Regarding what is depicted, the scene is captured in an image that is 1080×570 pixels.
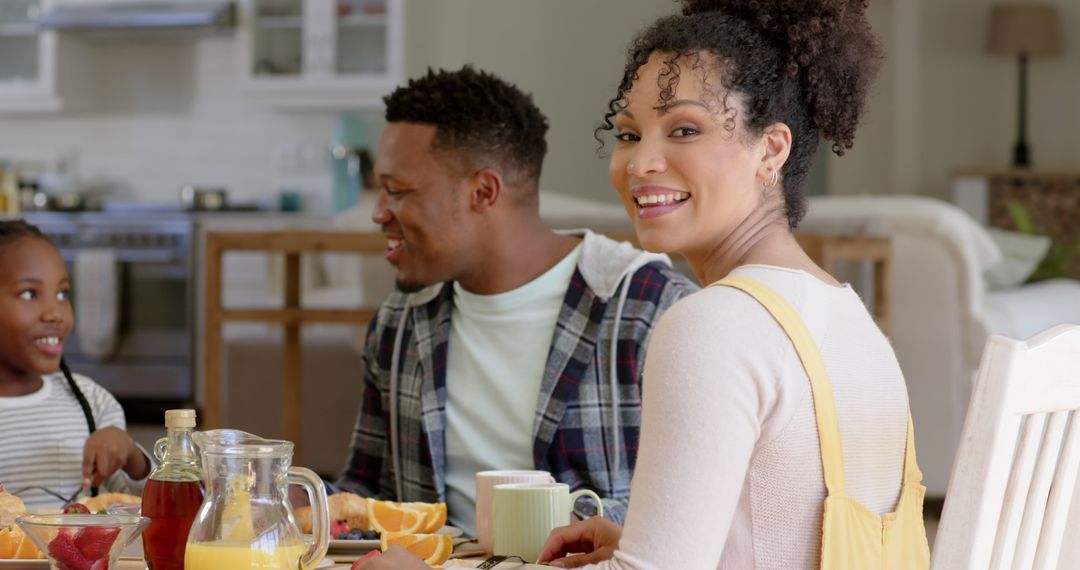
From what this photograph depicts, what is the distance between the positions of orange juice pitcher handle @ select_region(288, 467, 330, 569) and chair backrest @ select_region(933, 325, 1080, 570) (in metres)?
0.46

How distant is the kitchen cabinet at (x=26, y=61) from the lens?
664cm

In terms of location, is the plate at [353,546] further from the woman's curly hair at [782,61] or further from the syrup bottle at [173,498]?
the woman's curly hair at [782,61]

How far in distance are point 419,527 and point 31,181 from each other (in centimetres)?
602

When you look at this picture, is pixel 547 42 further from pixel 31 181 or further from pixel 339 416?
pixel 339 416

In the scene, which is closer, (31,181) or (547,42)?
(31,181)

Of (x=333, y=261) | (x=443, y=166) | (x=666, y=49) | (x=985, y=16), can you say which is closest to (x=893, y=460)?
(x=666, y=49)

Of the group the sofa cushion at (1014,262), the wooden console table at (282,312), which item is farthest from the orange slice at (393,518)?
the sofa cushion at (1014,262)

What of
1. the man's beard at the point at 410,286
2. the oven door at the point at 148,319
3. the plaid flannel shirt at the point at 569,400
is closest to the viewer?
the plaid flannel shirt at the point at 569,400

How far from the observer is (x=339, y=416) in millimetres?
3939

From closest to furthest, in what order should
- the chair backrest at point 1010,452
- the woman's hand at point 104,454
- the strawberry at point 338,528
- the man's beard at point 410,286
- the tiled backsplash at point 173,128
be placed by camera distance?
the chair backrest at point 1010,452, the strawberry at point 338,528, the woman's hand at point 104,454, the man's beard at point 410,286, the tiled backsplash at point 173,128

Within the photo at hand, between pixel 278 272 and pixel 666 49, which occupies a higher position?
pixel 666 49

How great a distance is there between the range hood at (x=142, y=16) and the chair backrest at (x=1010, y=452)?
5794mm

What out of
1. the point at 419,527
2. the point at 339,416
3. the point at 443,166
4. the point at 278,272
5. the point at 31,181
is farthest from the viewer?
the point at 31,181

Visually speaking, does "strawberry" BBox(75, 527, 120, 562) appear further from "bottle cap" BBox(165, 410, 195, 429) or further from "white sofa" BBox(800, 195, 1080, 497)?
"white sofa" BBox(800, 195, 1080, 497)
